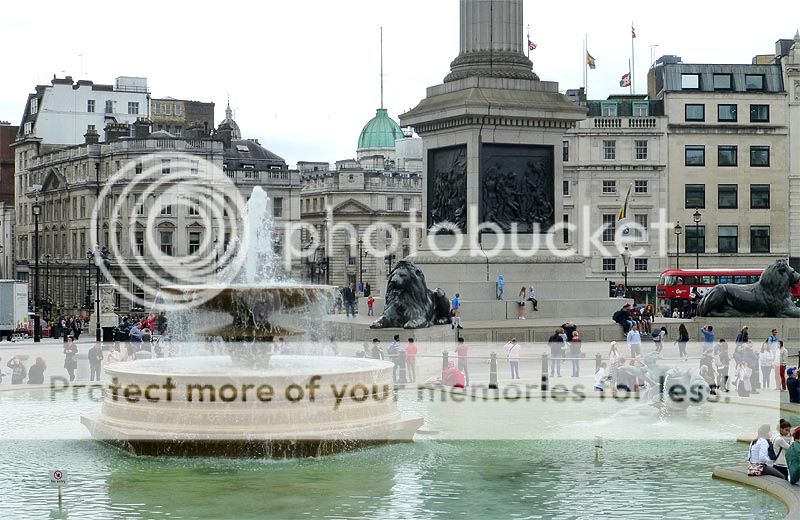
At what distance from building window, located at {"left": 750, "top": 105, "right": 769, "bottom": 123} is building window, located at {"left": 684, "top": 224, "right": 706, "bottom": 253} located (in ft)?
23.6

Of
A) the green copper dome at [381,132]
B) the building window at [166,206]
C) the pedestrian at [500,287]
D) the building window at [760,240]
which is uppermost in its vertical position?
the green copper dome at [381,132]

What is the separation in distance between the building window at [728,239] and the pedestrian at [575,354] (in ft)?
159

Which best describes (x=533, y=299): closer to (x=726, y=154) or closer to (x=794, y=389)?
(x=794, y=389)

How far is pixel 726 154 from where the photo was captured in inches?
3098

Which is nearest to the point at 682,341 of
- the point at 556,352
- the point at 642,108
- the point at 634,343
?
the point at 634,343

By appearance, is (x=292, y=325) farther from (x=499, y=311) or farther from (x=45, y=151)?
(x=45, y=151)

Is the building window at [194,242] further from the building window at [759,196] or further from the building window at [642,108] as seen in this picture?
the building window at [759,196]

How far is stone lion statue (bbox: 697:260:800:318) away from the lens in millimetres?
41406

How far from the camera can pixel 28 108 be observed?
385ft

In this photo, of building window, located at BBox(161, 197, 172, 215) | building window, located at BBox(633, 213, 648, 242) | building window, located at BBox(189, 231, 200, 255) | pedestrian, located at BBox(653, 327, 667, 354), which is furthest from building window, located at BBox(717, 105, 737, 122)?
building window, located at BBox(161, 197, 172, 215)

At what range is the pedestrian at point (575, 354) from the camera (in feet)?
98.7

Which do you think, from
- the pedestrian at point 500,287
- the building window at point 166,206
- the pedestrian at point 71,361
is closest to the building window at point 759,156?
the building window at point 166,206

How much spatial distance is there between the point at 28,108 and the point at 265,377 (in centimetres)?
10474

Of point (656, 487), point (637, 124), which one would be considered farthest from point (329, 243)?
point (656, 487)
